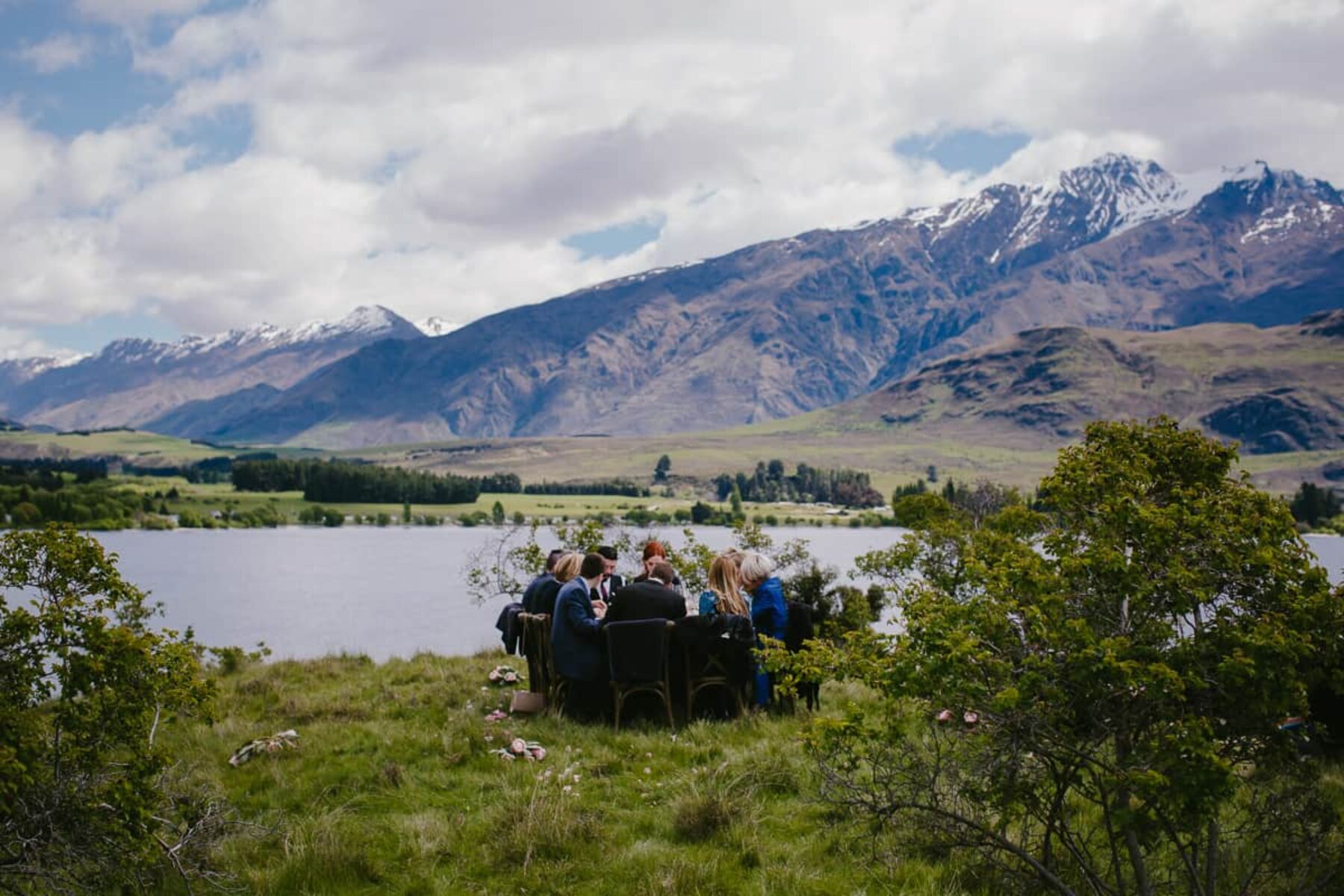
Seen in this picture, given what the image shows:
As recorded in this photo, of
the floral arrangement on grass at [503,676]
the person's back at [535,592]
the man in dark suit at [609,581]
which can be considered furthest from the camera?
the man in dark suit at [609,581]

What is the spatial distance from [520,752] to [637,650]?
175 centimetres

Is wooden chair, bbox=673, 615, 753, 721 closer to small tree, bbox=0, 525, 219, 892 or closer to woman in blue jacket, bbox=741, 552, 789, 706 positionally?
woman in blue jacket, bbox=741, 552, 789, 706

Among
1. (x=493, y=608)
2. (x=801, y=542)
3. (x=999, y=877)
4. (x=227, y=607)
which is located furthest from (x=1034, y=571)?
(x=227, y=607)

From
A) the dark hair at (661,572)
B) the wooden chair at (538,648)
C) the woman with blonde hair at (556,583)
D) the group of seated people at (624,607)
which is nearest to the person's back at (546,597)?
the woman with blonde hair at (556,583)

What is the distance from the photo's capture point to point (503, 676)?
13922 mm

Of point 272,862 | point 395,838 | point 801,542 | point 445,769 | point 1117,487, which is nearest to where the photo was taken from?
point 1117,487

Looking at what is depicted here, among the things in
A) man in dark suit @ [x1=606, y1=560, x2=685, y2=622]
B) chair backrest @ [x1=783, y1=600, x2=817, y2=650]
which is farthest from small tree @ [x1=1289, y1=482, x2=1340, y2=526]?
man in dark suit @ [x1=606, y1=560, x2=685, y2=622]

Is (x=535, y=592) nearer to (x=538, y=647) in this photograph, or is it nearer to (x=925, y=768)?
(x=538, y=647)

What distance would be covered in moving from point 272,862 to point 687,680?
5.21 m

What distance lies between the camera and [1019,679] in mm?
5457

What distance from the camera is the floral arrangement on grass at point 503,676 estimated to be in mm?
13797

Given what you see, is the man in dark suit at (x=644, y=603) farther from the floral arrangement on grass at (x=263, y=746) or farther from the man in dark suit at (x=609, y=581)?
the floral arrangement on grass at (x=263, y=746)

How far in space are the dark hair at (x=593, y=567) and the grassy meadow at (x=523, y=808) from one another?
5.47 feet

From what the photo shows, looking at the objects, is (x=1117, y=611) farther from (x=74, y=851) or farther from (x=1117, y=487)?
(x=74, y=851)
